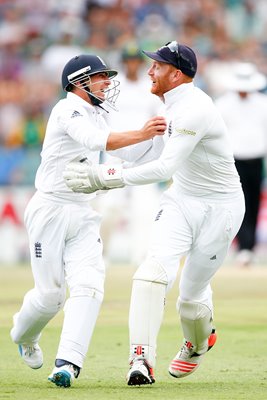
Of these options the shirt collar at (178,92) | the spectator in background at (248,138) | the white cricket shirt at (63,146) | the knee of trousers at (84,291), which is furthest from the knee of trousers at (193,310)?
the spectator in background at (248,138)

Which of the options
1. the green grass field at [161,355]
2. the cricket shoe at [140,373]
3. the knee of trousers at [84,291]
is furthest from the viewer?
the knee of trousers at [84,291]

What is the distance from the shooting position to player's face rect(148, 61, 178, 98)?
657 centimetres

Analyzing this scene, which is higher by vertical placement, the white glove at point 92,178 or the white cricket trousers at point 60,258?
the white glove at point 92,178

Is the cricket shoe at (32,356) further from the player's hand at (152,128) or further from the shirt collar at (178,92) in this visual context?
the shirt collar at (178,92)

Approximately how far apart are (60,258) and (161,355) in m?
1.57

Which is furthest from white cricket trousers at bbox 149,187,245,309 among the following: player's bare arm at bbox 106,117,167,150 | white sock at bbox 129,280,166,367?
player's bare arm at bbox 106,117,167,150

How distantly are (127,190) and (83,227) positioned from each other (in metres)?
7.82

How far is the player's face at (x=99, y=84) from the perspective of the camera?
6.62 m

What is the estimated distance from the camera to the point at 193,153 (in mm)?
6559

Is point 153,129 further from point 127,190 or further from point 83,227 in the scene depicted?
point 127,190

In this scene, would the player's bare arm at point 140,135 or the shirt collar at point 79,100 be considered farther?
the shirt collar at point 79,100

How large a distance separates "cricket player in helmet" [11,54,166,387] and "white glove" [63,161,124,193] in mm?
116

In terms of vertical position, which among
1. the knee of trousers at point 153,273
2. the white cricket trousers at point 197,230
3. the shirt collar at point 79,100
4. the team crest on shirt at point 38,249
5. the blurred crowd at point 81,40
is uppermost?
the blurred crowd at point 81,40

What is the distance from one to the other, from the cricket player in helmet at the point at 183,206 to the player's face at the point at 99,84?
11.0 inches
